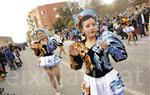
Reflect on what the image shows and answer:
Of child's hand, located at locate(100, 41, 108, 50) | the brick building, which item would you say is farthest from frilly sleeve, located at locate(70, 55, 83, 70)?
the brick building

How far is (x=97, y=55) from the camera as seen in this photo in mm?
4949

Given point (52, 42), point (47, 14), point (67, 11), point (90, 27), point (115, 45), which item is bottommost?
point (47, 14)

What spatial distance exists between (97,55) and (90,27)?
1.26 ft

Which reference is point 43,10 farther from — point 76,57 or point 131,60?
point 76,57

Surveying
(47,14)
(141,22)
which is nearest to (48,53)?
(141,22)

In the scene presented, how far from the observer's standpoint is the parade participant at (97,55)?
188 inches

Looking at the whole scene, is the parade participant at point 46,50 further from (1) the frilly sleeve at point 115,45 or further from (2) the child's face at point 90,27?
(1) the frilly sleeve at point 115,45

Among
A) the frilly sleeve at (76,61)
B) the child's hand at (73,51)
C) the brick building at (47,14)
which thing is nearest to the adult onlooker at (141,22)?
the frilly sleeve at (76,61)

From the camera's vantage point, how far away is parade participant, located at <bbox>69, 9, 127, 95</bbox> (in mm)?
4777

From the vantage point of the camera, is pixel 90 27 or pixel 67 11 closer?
pixel 90 27

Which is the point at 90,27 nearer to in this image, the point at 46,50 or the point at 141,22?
the point at 46,50

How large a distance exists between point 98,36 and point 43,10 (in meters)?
114

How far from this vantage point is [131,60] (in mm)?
13312

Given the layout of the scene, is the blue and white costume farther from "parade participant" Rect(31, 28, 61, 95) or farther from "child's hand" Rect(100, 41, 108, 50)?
"child's hand" Rect(100, 41, 108, 50)
